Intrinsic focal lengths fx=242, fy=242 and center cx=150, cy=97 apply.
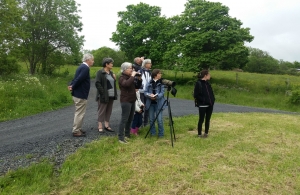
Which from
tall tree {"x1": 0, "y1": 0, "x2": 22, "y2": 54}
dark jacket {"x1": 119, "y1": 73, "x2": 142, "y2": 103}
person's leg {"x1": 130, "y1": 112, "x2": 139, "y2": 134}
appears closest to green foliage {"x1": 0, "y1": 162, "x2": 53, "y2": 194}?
dark jacket {"x1": 119, "y1": 73, "x2": 142, "y2": 103}

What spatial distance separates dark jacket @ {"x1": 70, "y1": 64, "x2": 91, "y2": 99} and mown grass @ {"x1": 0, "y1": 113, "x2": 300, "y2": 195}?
3.99 ft

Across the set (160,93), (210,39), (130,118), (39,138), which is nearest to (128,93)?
(130,118)

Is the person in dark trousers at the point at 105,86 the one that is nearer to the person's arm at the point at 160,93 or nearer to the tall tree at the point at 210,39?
the person's arm at the point at 160,93

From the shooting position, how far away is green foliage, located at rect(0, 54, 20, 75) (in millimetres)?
17275

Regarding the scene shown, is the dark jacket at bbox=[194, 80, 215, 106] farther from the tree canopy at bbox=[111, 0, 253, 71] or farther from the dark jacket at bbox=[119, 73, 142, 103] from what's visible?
the tree canopy at bbox=[111, 0, 253, 71]

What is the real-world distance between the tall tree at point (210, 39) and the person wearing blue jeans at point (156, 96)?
15.6 metres

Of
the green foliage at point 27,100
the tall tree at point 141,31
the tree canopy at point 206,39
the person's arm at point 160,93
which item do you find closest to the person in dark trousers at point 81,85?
the person's arm at point 160,93

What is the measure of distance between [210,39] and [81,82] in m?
17.9

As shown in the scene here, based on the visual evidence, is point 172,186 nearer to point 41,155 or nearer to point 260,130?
point 41,155

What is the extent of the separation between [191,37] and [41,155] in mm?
19686

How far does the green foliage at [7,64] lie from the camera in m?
17.3

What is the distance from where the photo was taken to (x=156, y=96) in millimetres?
5918

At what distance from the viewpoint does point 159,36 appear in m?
28.7

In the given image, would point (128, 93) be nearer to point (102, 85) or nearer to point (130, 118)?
point (130, 118)
